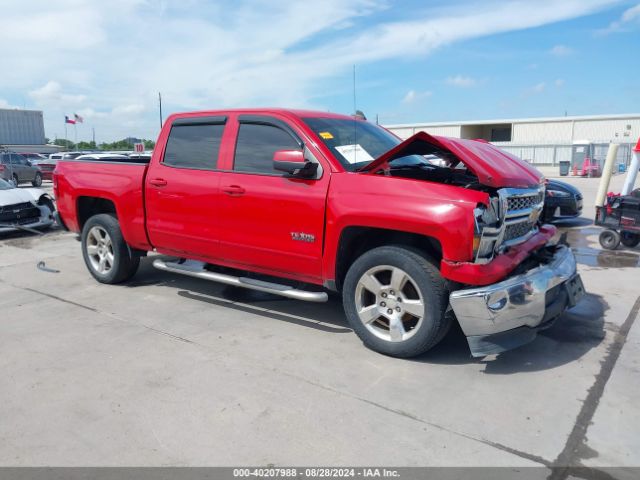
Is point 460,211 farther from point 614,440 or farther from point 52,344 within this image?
point 52,344

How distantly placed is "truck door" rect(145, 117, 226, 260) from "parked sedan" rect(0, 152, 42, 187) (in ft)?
67.6

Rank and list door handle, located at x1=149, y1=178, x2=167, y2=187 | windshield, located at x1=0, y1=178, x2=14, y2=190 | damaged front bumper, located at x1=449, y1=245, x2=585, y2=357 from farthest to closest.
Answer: windshield, located at x1=0, y1=178, x2=14, y2=190 → door handle, located at x1=149, y1=178, x2=167, y2=187 → damaged front bumper, located at x1=449, y1=245, x2=585, y2=357

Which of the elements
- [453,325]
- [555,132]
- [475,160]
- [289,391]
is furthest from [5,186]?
[555,132]

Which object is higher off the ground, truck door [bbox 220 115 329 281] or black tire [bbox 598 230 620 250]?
truck door [bbox 220 115 329 281]

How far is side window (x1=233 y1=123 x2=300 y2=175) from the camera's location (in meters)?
4.61

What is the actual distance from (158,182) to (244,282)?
59.2 inches

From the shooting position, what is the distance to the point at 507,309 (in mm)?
3525

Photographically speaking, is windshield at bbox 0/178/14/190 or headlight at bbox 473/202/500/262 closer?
headlight at bbox 473/202/500/262

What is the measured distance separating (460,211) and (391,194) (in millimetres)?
543

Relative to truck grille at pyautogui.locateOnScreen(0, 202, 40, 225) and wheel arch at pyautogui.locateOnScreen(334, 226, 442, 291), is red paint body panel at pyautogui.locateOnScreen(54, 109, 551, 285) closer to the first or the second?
wheel arch at pyautogui.locateOnScreen(334, 226, 442, 291)

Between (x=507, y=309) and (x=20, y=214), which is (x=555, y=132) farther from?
(x=507, y=309)

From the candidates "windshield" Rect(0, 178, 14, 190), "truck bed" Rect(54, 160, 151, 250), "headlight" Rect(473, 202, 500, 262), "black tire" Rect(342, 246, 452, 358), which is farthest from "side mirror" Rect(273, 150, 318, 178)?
"windshield" Rect(0, 178, 14, 190)

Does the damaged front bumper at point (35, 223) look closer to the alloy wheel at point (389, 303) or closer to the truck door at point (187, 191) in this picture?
the truck door at point (187, 191)

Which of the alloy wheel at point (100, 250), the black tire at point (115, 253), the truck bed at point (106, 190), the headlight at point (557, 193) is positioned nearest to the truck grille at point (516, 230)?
the truck bed at point (106, 190)
